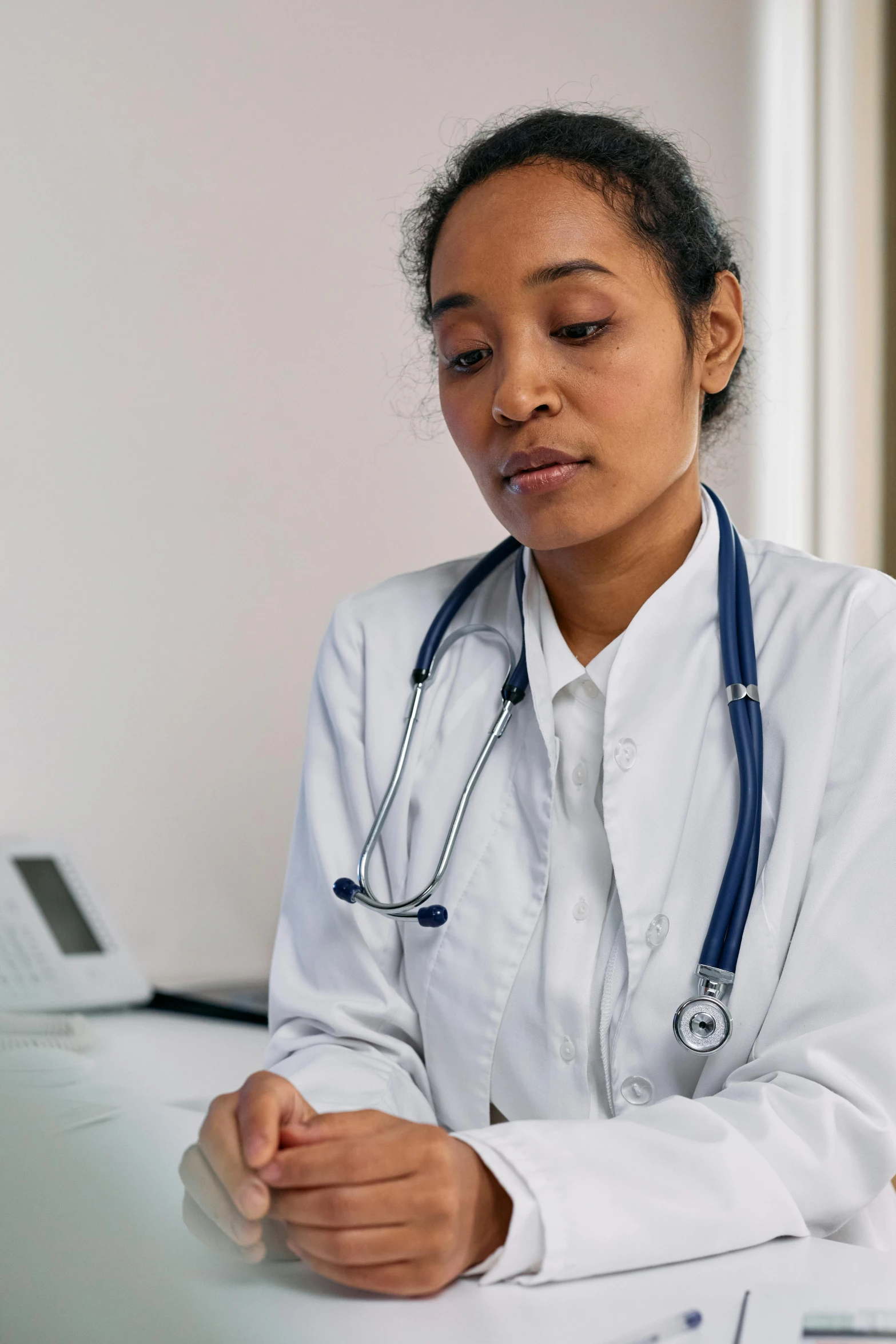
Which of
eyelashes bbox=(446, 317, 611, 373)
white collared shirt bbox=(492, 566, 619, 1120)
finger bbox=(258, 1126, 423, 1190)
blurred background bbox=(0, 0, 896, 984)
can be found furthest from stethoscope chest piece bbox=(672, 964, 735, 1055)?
blurred background bbox=(0, 0, 896, 984)

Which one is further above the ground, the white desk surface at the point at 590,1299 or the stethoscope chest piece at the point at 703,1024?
the white desk surface at the point at 590,1299

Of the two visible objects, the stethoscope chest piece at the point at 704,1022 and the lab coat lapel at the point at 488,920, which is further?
the lab coat lapel at the point at 488,920

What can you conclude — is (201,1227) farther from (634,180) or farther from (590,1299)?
(634,180)

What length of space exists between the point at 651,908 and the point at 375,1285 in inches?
14.6

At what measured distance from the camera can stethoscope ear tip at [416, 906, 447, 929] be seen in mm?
917

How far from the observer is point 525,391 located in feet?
3.01

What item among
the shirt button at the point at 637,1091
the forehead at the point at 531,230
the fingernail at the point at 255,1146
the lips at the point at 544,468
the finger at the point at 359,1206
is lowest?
the shirt button at the point at 637,1091

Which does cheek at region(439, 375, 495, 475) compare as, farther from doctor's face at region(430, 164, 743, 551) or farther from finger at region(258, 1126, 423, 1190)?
finger at region(258, 1126, 423, 1190)

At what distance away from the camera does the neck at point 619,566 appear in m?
1.04

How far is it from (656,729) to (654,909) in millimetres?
146

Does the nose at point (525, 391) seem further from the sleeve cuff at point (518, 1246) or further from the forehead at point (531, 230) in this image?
the sleeve cuff at point (518, 1246)

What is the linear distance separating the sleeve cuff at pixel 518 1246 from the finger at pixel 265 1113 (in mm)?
119

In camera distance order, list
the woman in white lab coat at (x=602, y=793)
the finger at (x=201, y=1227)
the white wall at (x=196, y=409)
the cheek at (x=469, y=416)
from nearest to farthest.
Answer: the finger at (x=201, y=1227) < the woman in white lab coat at (x=602, y=793) < the cheek at (x=469, y=416) < the white wall at (x=196, y=409)

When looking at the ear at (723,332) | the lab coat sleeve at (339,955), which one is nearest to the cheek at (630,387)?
the ear at (723,332)
